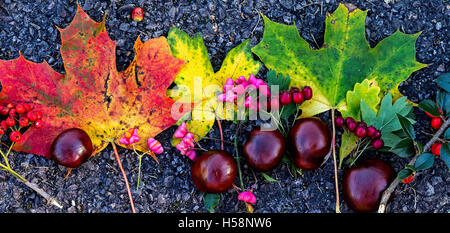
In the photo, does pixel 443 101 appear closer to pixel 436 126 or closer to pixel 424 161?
pixel 436 126

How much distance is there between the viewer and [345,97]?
1.54 m

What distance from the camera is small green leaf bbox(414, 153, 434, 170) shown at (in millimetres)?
1437

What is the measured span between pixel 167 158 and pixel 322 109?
607 mm

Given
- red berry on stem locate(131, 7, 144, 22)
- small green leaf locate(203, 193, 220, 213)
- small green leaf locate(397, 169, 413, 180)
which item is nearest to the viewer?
small green leaf locate(397, 169, 413, 180)

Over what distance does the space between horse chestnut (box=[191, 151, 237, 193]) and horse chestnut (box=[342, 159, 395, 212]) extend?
1.37 feet

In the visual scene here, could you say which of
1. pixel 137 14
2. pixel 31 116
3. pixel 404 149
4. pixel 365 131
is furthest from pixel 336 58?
pixel 31 116

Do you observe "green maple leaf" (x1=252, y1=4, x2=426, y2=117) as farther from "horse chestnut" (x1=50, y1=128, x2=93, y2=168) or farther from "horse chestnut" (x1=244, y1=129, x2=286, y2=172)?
"horse chestnut" (x1=50, y1=128, x2=93, y2=168)

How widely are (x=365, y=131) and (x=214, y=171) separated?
54 cm

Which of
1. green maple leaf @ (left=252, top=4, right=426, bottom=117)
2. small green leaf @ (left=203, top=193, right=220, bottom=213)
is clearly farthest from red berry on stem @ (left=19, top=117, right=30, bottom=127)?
green maple leaf @ (left=252, top=4, right=426, bottom=117)

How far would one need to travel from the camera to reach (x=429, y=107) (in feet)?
4.93

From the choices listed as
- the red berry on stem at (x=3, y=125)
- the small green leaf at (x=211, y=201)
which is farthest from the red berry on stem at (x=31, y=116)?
the small green leaf at (x=211, y=201)

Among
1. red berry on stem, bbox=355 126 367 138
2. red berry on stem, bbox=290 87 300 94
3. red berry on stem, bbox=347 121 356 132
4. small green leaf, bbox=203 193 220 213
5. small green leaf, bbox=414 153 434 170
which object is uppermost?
red berry on stem, bbox=290 87 300 94

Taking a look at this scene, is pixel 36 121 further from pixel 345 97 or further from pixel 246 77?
pixel 345 97

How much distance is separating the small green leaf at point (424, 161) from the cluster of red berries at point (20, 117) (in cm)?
132
